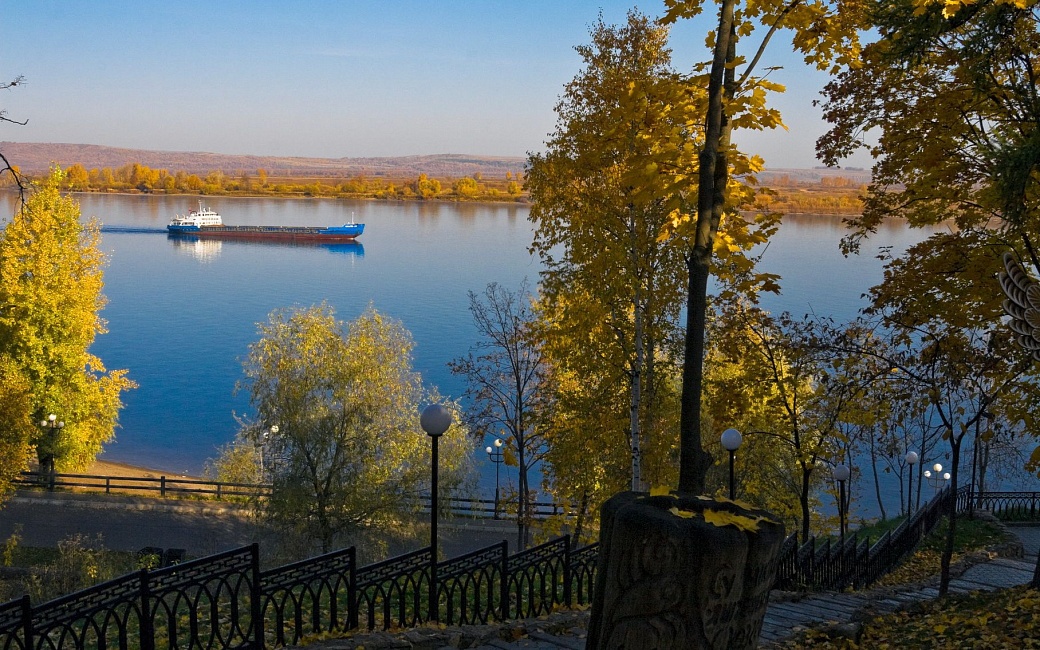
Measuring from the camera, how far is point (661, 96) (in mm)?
6496

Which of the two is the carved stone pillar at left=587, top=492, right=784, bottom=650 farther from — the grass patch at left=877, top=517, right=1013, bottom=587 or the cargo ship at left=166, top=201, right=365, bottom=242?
the cargo ship at left=166, top=201, right=365, bottom=242

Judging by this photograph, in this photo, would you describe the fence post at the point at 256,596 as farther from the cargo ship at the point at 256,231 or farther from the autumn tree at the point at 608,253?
the cargo ship at the point at 256,231

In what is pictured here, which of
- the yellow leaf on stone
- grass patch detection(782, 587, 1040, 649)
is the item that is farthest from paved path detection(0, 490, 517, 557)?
the yellow leaf on stone

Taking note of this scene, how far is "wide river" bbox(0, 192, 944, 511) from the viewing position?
46.8 metres

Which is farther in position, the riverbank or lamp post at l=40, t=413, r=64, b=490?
the riverbank

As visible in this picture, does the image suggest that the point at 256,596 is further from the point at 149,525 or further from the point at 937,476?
the point at 937,476

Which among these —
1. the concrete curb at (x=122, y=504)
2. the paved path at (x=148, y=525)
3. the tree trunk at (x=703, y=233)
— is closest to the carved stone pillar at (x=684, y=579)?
the tree trunk at (x=703, y=233)

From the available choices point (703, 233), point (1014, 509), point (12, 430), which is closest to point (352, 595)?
point (703, 233)

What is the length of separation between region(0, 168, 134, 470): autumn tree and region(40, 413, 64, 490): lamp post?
0.03 meters

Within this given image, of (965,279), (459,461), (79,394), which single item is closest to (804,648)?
(965,279)

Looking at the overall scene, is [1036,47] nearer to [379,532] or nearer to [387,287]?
[379,532]

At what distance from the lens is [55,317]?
2741cm

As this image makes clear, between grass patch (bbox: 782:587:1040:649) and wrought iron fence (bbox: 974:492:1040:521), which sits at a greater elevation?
A: grass patch (bbox: 782:587:1040:649)

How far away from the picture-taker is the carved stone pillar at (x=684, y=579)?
408 centimetres
